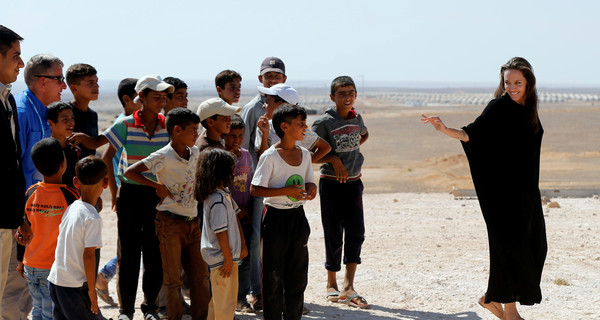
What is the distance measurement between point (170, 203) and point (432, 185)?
15549 mm

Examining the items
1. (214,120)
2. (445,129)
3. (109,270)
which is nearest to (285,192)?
(214,120)

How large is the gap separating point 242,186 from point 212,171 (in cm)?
111

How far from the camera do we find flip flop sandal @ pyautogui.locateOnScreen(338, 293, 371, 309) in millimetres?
6715

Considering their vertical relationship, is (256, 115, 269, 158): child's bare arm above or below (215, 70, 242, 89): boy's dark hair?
below

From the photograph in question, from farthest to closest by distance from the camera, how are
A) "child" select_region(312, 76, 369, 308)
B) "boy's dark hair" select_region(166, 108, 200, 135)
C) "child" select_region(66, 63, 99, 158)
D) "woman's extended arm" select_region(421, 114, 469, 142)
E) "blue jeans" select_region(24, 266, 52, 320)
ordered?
1. "child" select_region(312, 76, 369, 308)
2. "child" select_region(66, 63, 99, 158)
3. "woman's extended arm" select_region(421, 114, 469, 142)
4. "boy's dark hair" select_region(166, 108, 200, 135)
5. "blue jeans" select_region(24, 266, 52, 320)

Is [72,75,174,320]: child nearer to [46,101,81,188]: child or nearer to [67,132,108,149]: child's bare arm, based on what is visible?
[67,132,108,149]: child's bare arm

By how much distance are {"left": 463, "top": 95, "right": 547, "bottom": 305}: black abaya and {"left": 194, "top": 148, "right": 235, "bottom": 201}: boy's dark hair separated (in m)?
2.09

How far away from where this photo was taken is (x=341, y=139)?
679 cm

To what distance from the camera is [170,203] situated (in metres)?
5.56

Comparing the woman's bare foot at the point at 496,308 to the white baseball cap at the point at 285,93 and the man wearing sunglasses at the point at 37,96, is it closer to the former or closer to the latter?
the white baseball cap at the point at 285,93

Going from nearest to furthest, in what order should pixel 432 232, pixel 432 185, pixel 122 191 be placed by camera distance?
pixel 122 191 < pixel 432 232 < pixel 432 185

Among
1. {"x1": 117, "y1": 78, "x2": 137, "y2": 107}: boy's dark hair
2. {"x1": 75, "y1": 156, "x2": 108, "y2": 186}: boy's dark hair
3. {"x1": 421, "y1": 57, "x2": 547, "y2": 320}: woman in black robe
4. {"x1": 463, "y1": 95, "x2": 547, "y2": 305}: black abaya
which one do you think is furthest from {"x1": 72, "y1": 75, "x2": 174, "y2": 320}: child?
{"x1": 463, "y1": 95, "x2": 547, "y2": 305}: black abaya

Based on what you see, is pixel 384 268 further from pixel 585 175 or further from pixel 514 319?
pixel 585 175

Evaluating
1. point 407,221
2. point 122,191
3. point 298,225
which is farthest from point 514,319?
point 407,221
